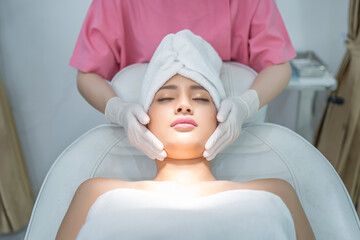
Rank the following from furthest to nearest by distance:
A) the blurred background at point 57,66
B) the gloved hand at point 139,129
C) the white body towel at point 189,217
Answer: the blurred background at point 57,66 < the gloved hand at point 139,129 < the white body towel at point 189,217

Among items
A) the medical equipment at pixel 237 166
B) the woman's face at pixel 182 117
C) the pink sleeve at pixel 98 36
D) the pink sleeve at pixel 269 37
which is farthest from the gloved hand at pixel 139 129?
the pink sleeve at pixel 269 37

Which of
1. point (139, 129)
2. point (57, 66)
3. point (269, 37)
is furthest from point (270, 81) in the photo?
point (57, 66)

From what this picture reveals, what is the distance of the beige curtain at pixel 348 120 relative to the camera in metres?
1.54

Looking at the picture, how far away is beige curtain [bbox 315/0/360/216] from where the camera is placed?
5.07 feet

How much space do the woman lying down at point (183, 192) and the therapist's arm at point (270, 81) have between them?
17 centimetres

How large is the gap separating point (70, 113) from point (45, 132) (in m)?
0.20

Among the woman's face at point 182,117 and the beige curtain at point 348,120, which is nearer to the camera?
the woman's face at point 182,117

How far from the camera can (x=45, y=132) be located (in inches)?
80.8

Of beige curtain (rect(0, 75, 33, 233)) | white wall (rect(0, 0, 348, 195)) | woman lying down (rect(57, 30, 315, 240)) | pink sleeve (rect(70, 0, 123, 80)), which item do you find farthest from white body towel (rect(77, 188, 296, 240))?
white wall (rect(0, 0, 348, 195))

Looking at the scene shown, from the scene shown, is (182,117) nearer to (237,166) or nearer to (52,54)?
(237,166)

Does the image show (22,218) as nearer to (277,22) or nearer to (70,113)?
(70,113)

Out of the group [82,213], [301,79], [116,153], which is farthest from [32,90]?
[301,79]

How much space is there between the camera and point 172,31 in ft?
4.50

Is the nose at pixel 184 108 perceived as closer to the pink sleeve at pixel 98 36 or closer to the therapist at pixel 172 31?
the therapist at pixel 172 31
